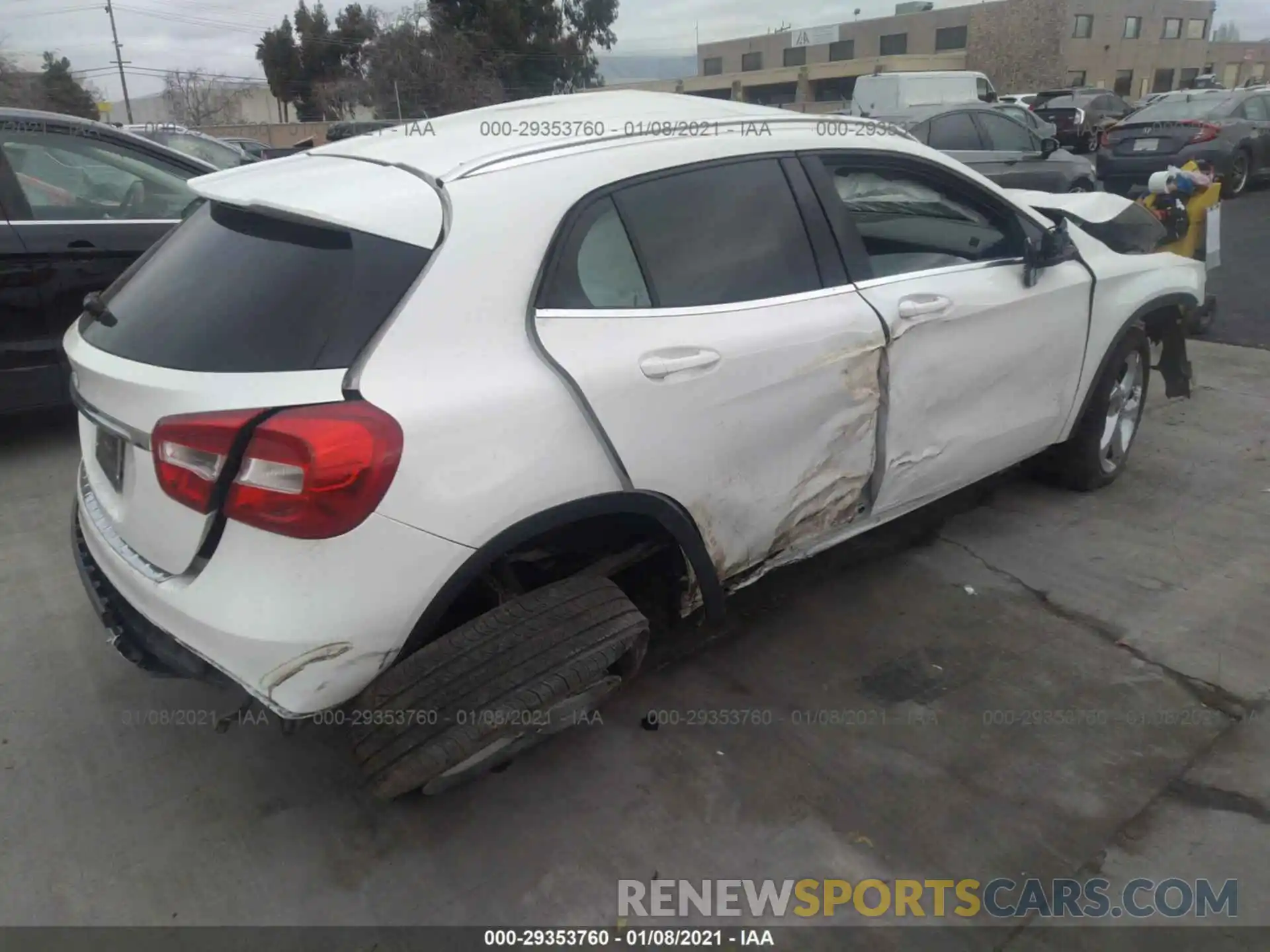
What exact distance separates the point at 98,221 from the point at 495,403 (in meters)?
3.83

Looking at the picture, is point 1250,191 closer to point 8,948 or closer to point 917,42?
point 8,948

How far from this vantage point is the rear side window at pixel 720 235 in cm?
260

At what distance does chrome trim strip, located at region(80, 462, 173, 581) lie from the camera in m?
2.27

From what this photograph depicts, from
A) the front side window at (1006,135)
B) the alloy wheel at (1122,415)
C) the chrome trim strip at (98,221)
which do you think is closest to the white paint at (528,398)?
the alloy wheel at (1122,415)

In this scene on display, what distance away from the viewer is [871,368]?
2963 mm

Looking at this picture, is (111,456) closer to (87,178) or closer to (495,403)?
(495,403)

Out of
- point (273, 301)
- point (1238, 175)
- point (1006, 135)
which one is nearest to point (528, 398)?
point (273, 301)

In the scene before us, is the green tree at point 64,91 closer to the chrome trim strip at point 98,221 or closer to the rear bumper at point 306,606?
the chrome trim strip at point 98,221

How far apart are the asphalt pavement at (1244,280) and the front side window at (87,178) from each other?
6.99 meters

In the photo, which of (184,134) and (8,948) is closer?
(8,948)

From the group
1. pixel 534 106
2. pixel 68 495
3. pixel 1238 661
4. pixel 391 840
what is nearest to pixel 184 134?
pixel 68 495

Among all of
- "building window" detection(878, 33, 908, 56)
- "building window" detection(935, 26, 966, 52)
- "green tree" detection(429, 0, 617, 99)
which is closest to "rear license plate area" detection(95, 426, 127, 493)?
"green tree" detection(429, 0, 617, 99)

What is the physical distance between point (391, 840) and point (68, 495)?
3015 millimetres

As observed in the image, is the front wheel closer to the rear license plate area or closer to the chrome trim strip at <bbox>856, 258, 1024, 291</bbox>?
the chrome trim strip at <bbox>856, 258, 1024, 291</bbox>
